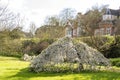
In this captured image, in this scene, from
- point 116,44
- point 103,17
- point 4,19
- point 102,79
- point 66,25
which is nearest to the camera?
point 102,79

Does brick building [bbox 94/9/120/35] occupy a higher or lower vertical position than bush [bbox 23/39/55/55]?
higher

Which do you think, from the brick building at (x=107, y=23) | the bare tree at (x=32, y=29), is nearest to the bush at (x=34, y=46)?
the brick building at (x=107, y=23)

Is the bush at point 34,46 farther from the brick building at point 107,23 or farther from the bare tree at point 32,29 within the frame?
the bare tree at point 32,29

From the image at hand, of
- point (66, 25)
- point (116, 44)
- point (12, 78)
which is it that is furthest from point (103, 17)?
point (12, 78)

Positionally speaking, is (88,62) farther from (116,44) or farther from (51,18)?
(51,18)

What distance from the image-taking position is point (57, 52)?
1681cm

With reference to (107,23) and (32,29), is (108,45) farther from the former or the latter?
(32,29)

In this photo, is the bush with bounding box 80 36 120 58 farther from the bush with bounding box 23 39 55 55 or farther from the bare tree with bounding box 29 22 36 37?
the bare tree with bounding box 29 22 36 37

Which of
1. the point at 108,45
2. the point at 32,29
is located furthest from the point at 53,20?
the point at 108,45

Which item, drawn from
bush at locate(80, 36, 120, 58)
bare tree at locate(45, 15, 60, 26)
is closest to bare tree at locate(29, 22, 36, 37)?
bare tree at locate(45, 15, 60, 26)

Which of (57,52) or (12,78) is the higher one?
(57,52)

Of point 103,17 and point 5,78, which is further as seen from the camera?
point 103,17

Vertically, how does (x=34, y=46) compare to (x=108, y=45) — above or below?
below

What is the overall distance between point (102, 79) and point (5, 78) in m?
4.77
